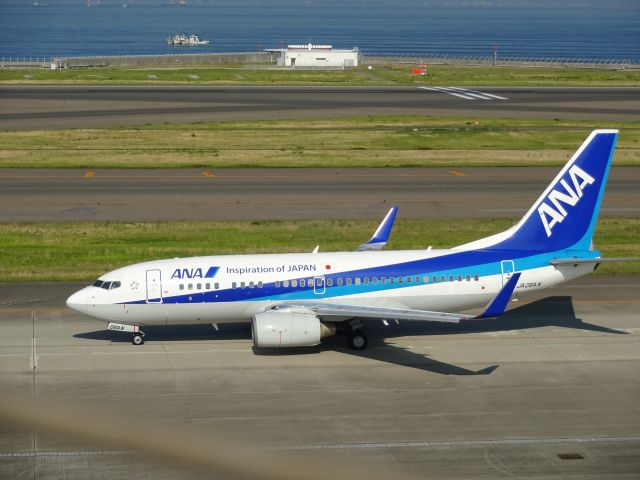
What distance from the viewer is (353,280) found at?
37.3 m

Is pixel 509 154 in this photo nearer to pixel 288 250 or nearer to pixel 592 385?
pixel 288 250

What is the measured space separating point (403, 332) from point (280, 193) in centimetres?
2744

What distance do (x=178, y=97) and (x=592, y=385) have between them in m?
88.1

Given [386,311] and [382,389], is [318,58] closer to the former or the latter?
[386,311]

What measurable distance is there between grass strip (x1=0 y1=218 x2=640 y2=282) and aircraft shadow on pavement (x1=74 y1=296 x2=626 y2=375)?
345 inches

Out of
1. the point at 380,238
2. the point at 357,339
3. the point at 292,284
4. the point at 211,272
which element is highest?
the point at 380,238

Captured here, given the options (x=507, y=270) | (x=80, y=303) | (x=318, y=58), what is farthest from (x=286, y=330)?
(x=318, y=58)

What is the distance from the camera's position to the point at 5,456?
26.7 metres

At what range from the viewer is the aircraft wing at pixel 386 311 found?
106 ft

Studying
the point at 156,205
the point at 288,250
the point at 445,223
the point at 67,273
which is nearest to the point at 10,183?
the point at 156,205

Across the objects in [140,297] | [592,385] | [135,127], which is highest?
[135,127]

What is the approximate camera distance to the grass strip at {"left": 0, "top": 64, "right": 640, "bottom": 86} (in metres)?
134

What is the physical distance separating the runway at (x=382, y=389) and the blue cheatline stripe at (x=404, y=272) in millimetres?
2198

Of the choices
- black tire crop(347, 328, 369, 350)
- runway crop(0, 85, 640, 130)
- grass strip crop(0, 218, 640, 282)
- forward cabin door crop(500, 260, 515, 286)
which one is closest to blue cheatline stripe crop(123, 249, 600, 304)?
forward cabin door crop(500, 260, 515, 286)
